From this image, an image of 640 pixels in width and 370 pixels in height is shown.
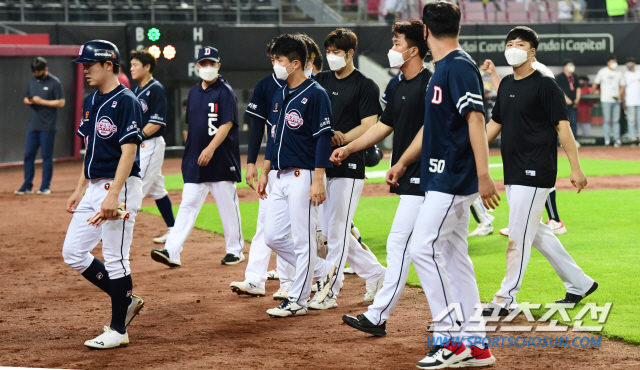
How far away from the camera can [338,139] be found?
6.18 m

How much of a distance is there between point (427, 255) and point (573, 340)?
50.6 inches

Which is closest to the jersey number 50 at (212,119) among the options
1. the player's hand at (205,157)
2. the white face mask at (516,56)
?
the player's hand at (205,157)

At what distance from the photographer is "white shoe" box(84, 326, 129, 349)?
5.03 meters

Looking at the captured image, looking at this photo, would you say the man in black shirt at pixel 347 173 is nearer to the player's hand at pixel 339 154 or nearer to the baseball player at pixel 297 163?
the baseball player at pixel 297 163

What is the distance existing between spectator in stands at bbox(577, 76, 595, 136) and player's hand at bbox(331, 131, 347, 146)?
20.5 metres

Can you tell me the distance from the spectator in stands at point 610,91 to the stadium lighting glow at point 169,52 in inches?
509

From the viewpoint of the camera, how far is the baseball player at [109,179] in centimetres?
508

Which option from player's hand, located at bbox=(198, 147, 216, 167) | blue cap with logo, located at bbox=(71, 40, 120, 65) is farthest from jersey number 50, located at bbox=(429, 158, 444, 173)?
player's hand, located at bbox=(198, 147, 216, 167)

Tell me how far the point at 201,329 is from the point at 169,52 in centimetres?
1454

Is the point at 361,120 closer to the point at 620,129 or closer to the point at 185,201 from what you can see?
the point at 185,201

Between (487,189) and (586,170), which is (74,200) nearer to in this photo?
(487,189)

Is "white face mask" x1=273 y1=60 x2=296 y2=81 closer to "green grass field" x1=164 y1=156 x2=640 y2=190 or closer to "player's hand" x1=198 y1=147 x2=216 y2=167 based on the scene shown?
"player's hand" x1=198 y1=147 x2=216 y2=167

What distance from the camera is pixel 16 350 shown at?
5.00 metres

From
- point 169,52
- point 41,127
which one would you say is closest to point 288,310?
point 41,127
